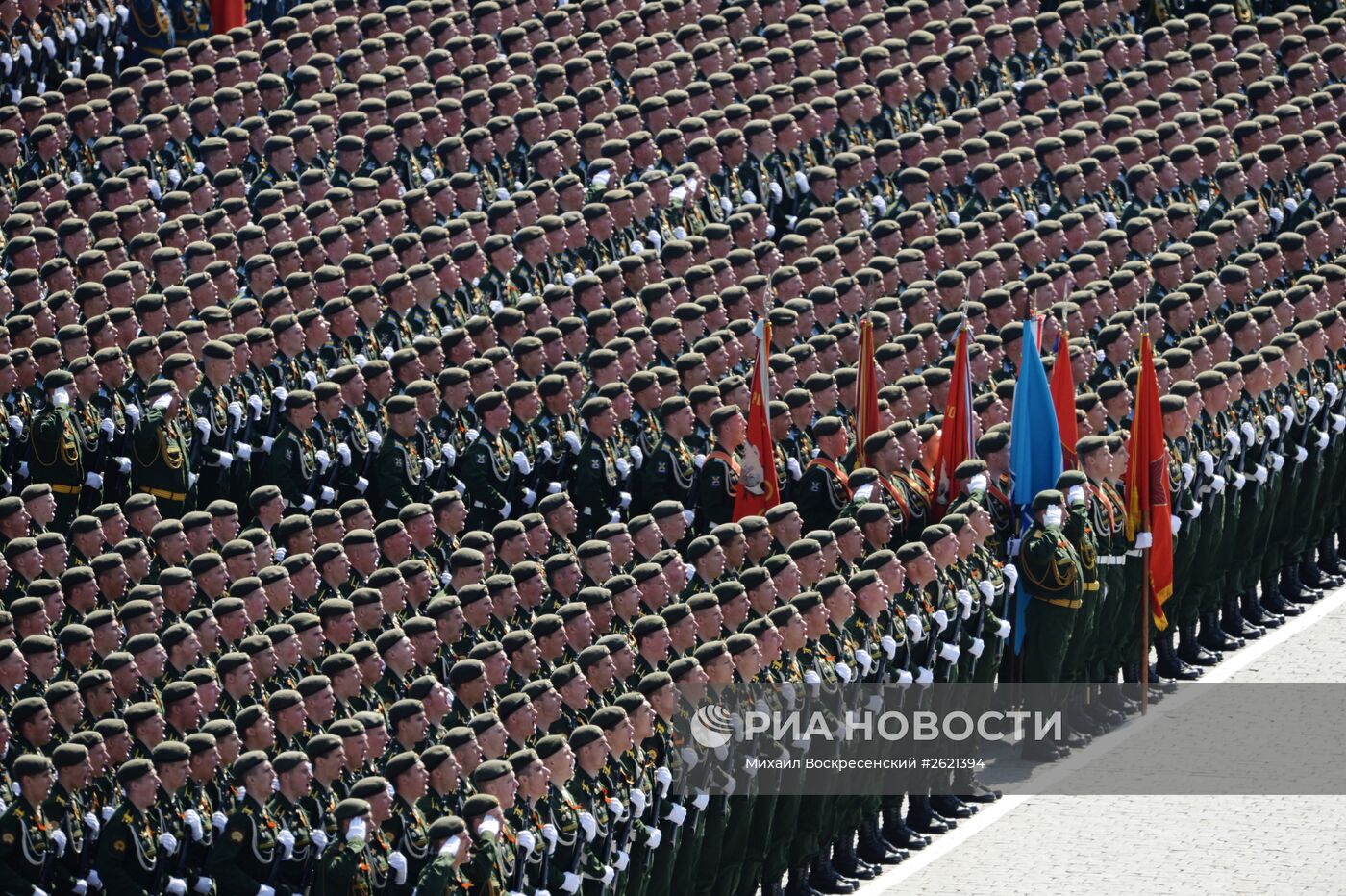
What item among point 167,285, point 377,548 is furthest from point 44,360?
point 377,548

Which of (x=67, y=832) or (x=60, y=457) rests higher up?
(x=60, y=457)

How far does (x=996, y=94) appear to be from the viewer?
20359 millimetres

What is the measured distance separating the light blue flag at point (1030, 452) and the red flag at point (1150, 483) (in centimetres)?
61

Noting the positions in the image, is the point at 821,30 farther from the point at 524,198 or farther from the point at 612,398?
the point at 612,398

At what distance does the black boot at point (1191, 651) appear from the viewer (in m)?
16.3

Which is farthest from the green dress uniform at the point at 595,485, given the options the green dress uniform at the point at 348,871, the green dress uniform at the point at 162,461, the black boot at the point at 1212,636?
the green dress uniform at the point at 348,871

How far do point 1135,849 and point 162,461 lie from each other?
5417mm

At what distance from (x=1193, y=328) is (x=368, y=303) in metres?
4.89

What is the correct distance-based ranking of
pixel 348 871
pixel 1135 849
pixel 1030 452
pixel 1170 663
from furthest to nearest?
1. pixel 1170 663
2. pixel 1030 452
3. pixel 1135 849
4. pixel 348 871

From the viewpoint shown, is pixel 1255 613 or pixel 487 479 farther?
pixel 1255 613

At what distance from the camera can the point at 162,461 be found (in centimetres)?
1540

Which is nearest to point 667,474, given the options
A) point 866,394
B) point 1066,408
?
point 866,394

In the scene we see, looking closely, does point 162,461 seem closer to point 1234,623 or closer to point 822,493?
point 822,493

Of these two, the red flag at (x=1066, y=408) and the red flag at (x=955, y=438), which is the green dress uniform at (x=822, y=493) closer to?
the red flag at (x=955, y=438)
